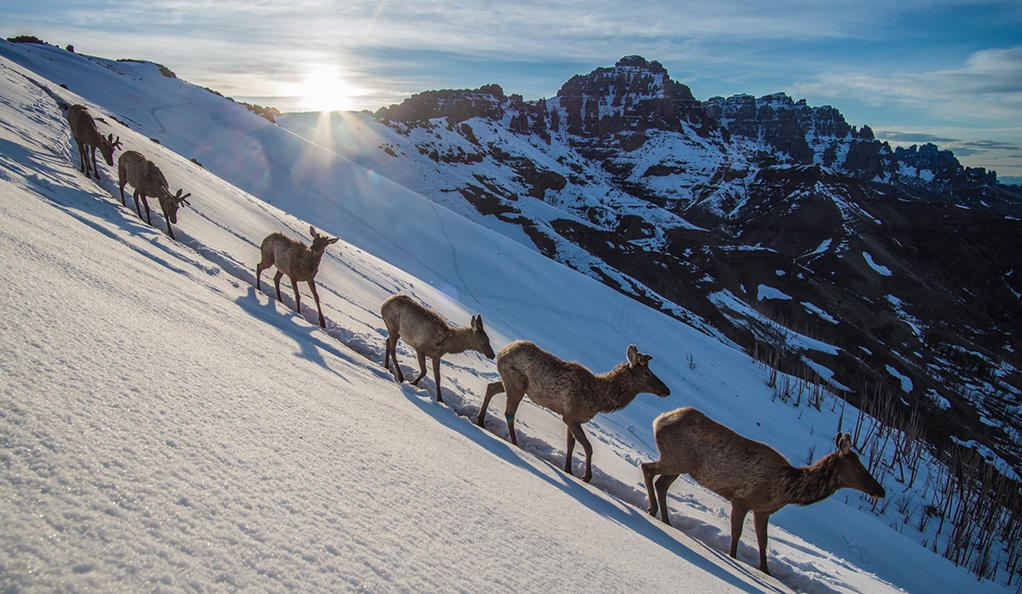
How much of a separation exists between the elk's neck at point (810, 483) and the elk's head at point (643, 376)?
6.05 feet

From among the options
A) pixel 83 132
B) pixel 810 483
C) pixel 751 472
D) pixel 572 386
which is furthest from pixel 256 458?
pixel 83 132

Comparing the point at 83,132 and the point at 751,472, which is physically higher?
the point at 83,132

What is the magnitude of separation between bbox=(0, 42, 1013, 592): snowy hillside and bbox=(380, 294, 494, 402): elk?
0.65m

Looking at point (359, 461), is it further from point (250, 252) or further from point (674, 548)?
point (250, 252)

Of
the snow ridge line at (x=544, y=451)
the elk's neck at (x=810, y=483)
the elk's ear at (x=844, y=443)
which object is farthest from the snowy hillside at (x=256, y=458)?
the elk's ear at (x=844, y=443)

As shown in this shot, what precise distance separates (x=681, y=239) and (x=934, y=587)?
87.8 m

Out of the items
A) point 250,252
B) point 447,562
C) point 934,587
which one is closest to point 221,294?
point 250,252

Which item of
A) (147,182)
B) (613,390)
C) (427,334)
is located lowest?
(427,334)

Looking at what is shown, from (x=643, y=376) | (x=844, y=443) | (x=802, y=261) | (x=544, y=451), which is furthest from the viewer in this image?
(x=802, y=261)

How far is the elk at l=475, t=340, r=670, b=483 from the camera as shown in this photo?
22.3 feet

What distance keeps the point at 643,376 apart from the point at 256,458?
215 inches

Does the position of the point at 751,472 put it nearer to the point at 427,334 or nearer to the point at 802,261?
the point at 427,334

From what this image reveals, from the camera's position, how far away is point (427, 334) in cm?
785

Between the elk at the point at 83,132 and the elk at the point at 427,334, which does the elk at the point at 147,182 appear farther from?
the elk at the point at 427,334
